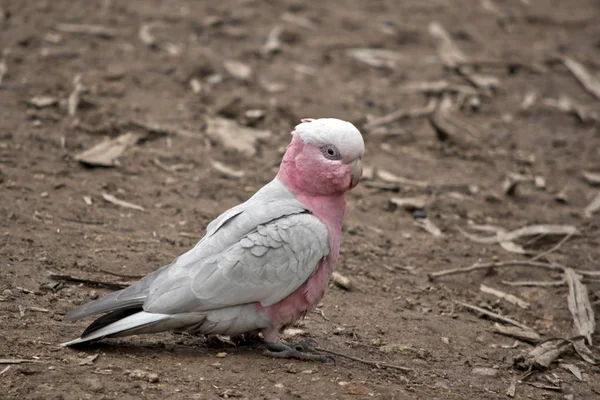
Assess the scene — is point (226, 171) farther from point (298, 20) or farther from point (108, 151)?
point (298, 20)

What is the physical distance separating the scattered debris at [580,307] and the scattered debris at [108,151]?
3871 mm

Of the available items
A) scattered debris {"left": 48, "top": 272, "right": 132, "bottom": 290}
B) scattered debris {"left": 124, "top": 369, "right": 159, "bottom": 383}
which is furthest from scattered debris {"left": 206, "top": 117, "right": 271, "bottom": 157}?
scattered debris {"left": 124, "top": 369, "right": 159, "bottom": 383}

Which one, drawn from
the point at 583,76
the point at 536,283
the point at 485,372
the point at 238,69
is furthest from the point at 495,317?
the point at 583,76

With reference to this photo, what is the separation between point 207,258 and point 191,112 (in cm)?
407

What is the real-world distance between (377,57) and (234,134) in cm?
312

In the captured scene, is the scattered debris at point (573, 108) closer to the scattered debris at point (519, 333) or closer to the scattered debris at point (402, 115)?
the scattered debris at point (402, 115)

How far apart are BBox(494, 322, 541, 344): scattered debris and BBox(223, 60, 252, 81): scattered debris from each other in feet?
15.8

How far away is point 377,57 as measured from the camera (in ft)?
33.7

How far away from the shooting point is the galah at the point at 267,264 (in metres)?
4.24

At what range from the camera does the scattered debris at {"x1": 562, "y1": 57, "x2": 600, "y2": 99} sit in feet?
32.3

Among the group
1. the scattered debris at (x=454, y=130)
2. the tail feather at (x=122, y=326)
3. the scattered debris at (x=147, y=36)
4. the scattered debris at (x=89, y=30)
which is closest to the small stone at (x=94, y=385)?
the tail feather at (x=122, y=326)

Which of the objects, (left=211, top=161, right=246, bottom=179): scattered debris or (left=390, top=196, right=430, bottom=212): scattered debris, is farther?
(left=211, top=161, right=246, bottom=179): scattered debris

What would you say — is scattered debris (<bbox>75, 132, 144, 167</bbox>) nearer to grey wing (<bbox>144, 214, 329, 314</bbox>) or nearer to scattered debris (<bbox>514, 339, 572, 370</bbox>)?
grey wing (<bbox>144, 214, 329, 314</bbox>)

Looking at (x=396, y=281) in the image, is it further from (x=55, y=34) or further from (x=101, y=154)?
(x=55, y=34)
